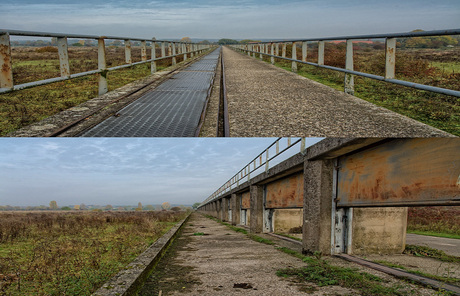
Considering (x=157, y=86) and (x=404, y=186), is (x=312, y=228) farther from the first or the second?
(x=157, y=86)

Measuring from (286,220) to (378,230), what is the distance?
6561 mm

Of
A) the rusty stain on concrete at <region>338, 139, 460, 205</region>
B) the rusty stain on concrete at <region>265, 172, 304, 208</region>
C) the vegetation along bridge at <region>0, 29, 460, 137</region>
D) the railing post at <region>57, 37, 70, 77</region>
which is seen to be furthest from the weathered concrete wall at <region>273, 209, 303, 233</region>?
the railing post at <region>57, 37, 70, 77</region>

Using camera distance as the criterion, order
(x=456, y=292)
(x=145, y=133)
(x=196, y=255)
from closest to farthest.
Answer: (x=456, y=292)
(x=145, y=133)
(x=196, y=255)

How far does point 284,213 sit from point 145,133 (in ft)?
29.7

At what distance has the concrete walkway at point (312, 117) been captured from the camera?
5.58 meters

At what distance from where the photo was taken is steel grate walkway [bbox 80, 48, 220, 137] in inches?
214

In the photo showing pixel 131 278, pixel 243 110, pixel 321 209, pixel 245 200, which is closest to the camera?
pixel 131 278

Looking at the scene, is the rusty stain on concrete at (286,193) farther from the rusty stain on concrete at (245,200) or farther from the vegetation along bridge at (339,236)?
the rusty stain on concrete at (245,200)

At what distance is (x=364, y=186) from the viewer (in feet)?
16.8

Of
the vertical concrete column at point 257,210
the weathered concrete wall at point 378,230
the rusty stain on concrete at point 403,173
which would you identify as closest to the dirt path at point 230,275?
the rusty stain on concrete at point 403,173

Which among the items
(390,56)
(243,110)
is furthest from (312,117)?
(390,56)

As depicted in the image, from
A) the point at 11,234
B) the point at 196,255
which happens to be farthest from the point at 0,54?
the point at 11,234

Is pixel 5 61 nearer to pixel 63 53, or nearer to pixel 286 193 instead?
pixel 63 53

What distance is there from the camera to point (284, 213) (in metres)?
13.4
